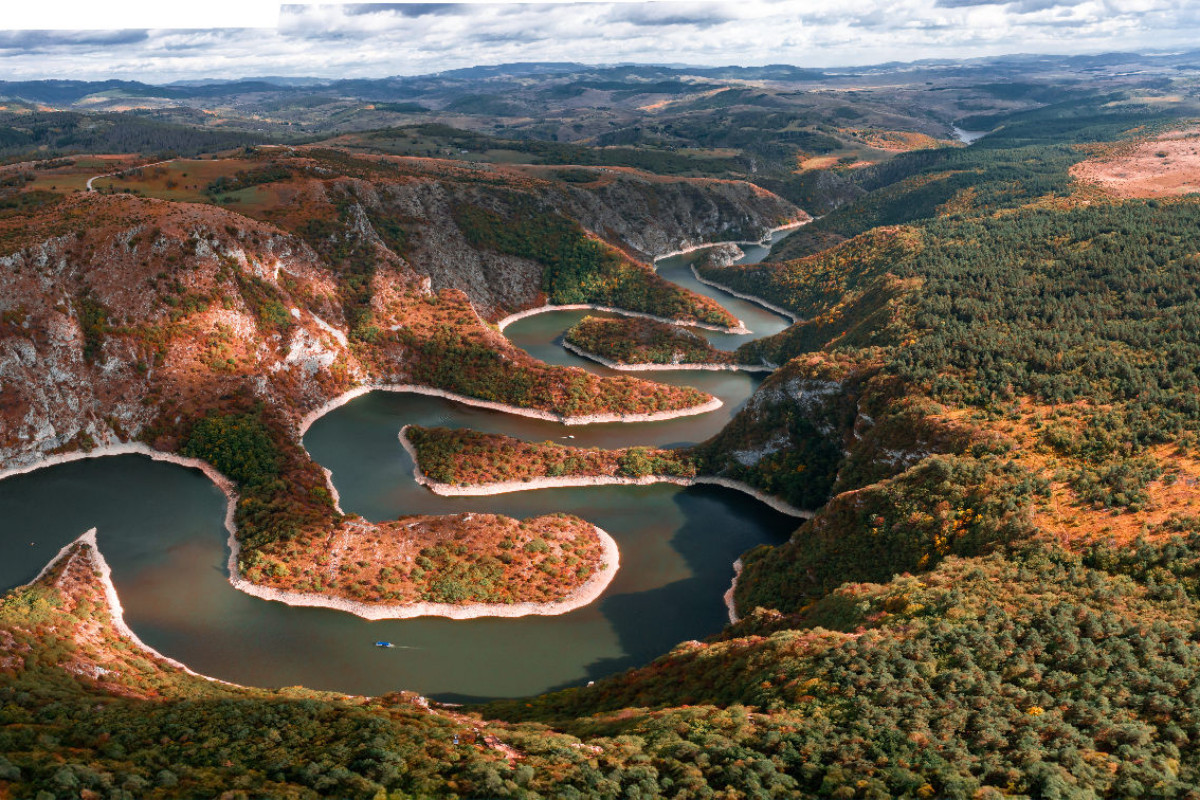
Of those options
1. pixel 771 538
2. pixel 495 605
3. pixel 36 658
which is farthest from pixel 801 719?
pixel 36 658

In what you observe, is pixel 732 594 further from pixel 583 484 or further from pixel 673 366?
pixel 673 366

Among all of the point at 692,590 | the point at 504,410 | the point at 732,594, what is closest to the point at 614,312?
the point at 504,410

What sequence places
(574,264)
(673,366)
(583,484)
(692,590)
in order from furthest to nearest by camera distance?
(574,264) < (673,366) < (583,484) < (692,590)

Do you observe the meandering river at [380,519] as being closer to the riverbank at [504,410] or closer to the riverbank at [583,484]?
the riverbank at [583,484]

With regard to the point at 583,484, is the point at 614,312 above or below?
above

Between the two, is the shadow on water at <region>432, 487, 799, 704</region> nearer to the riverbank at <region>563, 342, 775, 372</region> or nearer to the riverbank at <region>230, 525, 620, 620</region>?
the riverbank at <region>230, 525, 620, 620</region>
